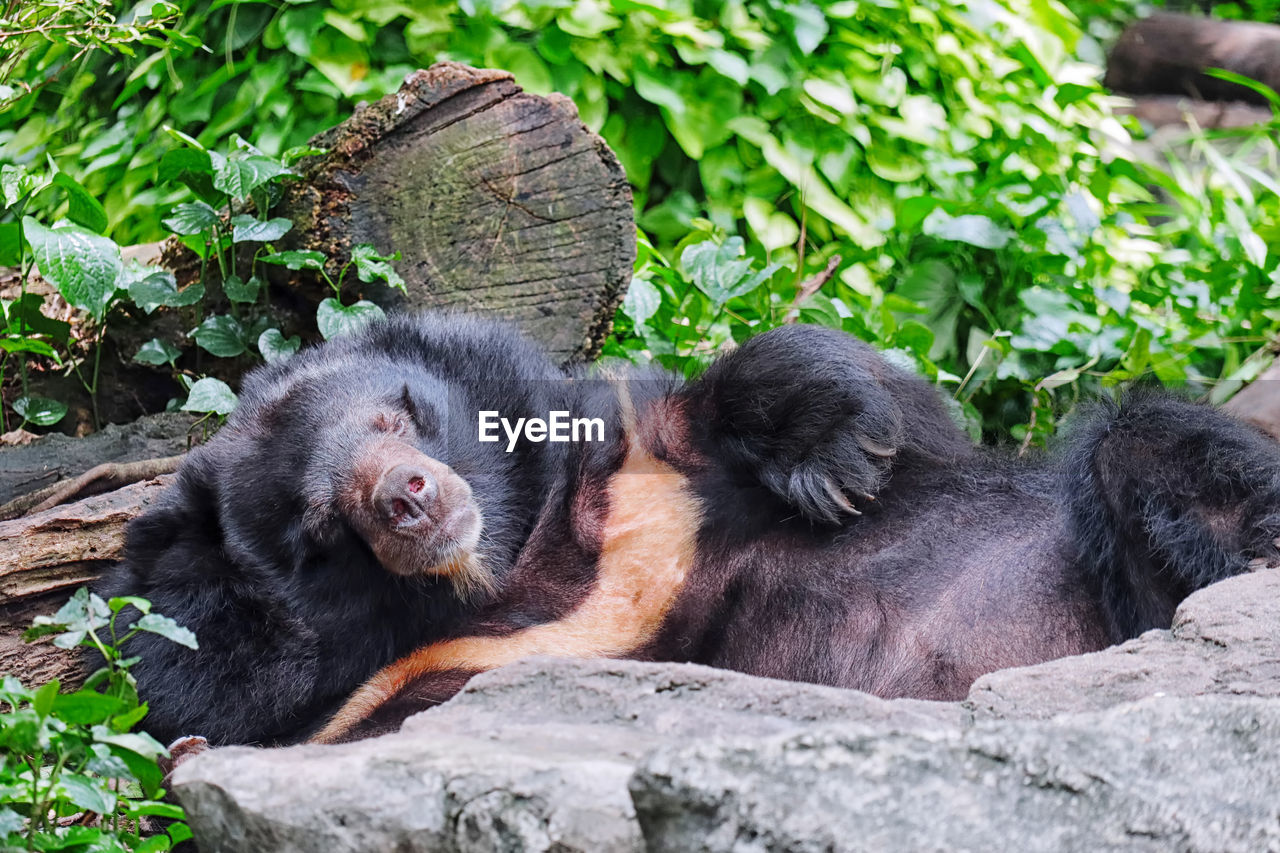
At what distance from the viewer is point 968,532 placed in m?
3.32

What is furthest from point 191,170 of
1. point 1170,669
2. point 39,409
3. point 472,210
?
point 1170,669

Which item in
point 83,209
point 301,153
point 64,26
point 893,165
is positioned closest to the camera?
point 64,26

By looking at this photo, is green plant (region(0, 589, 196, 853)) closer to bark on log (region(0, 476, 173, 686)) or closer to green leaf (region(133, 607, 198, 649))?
green leaf (region(133, 607, 198, 649))

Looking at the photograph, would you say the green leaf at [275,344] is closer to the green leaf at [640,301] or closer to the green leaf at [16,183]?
the green leaf at [16,183]

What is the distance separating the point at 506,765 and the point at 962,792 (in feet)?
1.93

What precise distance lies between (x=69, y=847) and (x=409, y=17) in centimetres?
425

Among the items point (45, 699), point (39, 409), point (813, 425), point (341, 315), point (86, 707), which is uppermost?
point (45, 699)

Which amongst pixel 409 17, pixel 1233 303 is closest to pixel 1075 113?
pixel 1233 303

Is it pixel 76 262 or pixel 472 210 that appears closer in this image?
pixel 76 262

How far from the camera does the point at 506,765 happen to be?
67.2 inches

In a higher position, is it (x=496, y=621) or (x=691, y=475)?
(x=691, y=475)

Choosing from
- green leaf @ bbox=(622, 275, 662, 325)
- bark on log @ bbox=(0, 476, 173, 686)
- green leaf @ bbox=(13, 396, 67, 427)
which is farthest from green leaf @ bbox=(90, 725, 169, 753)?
green leaf @ bbox=(622, 275, 662, 325)

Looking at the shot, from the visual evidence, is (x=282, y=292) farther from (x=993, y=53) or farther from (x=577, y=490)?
(x=993, y=53)

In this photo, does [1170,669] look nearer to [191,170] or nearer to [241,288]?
[241,288]
